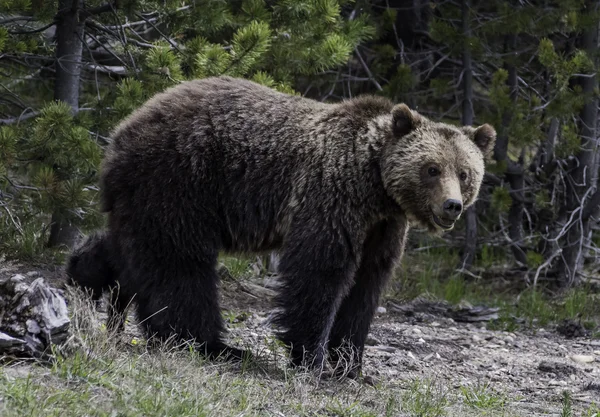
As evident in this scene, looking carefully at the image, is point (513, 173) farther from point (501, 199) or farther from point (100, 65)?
point (100, 65)

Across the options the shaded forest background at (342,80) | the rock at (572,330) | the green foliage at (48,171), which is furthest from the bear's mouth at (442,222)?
the rock at (572,330)

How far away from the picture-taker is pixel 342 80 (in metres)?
10.6

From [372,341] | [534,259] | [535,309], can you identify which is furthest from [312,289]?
[534,259]

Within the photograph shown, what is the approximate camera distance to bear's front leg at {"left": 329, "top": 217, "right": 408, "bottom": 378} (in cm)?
602

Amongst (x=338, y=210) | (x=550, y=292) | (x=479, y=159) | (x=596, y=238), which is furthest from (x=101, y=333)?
(x=596, y=238)

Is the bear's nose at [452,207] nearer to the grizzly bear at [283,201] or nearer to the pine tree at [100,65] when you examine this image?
the grizzly bear at [283,201]

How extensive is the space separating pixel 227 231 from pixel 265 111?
87 centimetres

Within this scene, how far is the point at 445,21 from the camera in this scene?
422 inches

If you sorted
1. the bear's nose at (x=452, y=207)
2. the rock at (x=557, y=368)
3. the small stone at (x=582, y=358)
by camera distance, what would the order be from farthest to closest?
the small stone at (x=582, y=358), the rock at (x=557, y=368), the bear's nose at (x=452, y=207)

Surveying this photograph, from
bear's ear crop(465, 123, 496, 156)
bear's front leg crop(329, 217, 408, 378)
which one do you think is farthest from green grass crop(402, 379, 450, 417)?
bear's ear crop(465, 123, 496, 156)

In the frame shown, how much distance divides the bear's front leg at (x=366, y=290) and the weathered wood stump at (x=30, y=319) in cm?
195

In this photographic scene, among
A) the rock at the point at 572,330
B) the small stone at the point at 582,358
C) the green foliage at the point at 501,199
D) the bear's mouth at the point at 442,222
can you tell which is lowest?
the rock at the point at 572,330

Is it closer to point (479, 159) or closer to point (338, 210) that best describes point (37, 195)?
point (338, 210)

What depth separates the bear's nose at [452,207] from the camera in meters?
5.64
